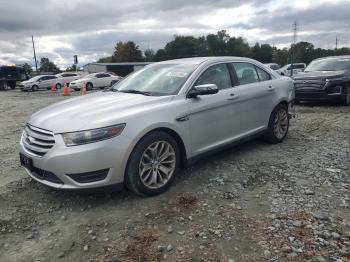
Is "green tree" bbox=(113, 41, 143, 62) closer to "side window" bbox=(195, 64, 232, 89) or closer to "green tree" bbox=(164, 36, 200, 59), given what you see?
"green tree" bbox=(164, 36, 200, 59)

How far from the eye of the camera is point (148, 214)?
12.8 ft

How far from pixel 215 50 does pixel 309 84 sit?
8389 centimetres

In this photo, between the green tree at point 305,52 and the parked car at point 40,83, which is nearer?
the parked car at point 40,83

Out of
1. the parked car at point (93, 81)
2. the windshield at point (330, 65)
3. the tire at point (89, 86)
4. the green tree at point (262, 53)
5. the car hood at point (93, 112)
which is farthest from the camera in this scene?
the green tree at point (262, 53)

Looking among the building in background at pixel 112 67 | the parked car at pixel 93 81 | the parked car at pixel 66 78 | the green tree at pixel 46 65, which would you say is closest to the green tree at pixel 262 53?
the building in background at pixel 112 67

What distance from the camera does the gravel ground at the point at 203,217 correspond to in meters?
3.24

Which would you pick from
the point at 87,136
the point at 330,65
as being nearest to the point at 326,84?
the point at 330,65

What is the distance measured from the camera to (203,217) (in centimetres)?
383

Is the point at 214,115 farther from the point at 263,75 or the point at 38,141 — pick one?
the point at 38,141

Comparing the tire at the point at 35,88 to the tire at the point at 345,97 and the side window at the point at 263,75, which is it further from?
the side window at the point at 263,75

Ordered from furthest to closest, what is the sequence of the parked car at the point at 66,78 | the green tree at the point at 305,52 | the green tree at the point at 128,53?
the green tree at the point at 128,53
the green tree at the point at 305,52
the parked car at the point at 66,78

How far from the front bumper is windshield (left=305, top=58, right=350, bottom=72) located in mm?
10006

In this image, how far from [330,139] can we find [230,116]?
8.76ft

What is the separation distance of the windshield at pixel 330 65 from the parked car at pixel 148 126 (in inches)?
275
